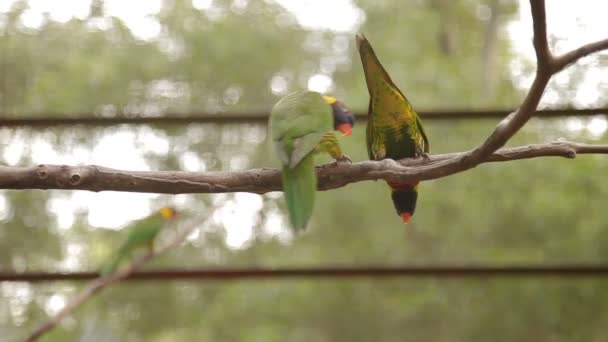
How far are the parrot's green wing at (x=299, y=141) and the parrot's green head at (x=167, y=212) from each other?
4.81 ft

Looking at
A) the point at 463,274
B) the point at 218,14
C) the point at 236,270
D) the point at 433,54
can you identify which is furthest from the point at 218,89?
the point at 463,274

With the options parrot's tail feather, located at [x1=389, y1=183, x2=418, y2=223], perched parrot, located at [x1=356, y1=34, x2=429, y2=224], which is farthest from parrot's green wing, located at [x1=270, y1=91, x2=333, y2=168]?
parrot's tail feather, located at [x1=389, y1=183, x2=418, y2=223]

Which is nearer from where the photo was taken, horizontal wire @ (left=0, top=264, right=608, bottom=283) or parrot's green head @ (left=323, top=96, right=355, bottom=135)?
parrot's green head @ (left=323, top=96, right=355, bottom=135)

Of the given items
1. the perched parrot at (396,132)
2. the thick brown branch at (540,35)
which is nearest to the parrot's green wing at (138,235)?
the perched parrot at (396,132)

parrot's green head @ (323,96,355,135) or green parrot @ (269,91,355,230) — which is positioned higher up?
parrot's green head @ (323,96,355,135)

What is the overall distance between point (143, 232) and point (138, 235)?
0.03 metres

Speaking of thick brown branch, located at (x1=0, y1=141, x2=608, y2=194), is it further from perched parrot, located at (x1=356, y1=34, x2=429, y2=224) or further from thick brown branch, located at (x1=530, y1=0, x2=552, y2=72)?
perched parrot, located at (x1=356, y1=34, x2=429, y2=224)

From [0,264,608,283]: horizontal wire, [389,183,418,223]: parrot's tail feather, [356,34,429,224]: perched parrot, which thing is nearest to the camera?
[356,34,429,224]: perched parrot

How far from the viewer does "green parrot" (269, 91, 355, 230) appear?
1.18m

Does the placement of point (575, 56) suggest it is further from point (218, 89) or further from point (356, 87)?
point (218, 89)

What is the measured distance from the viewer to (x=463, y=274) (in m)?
2.61

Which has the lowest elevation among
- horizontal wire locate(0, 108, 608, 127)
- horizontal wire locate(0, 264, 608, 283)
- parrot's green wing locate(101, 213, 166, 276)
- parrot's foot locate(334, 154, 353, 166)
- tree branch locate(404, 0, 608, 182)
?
horizontal wire locate(0, 264, 608, 283)

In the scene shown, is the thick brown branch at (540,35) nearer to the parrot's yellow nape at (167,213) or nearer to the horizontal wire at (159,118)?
the horizontal wire at (159,118)

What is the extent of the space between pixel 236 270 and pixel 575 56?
75.2 inches
